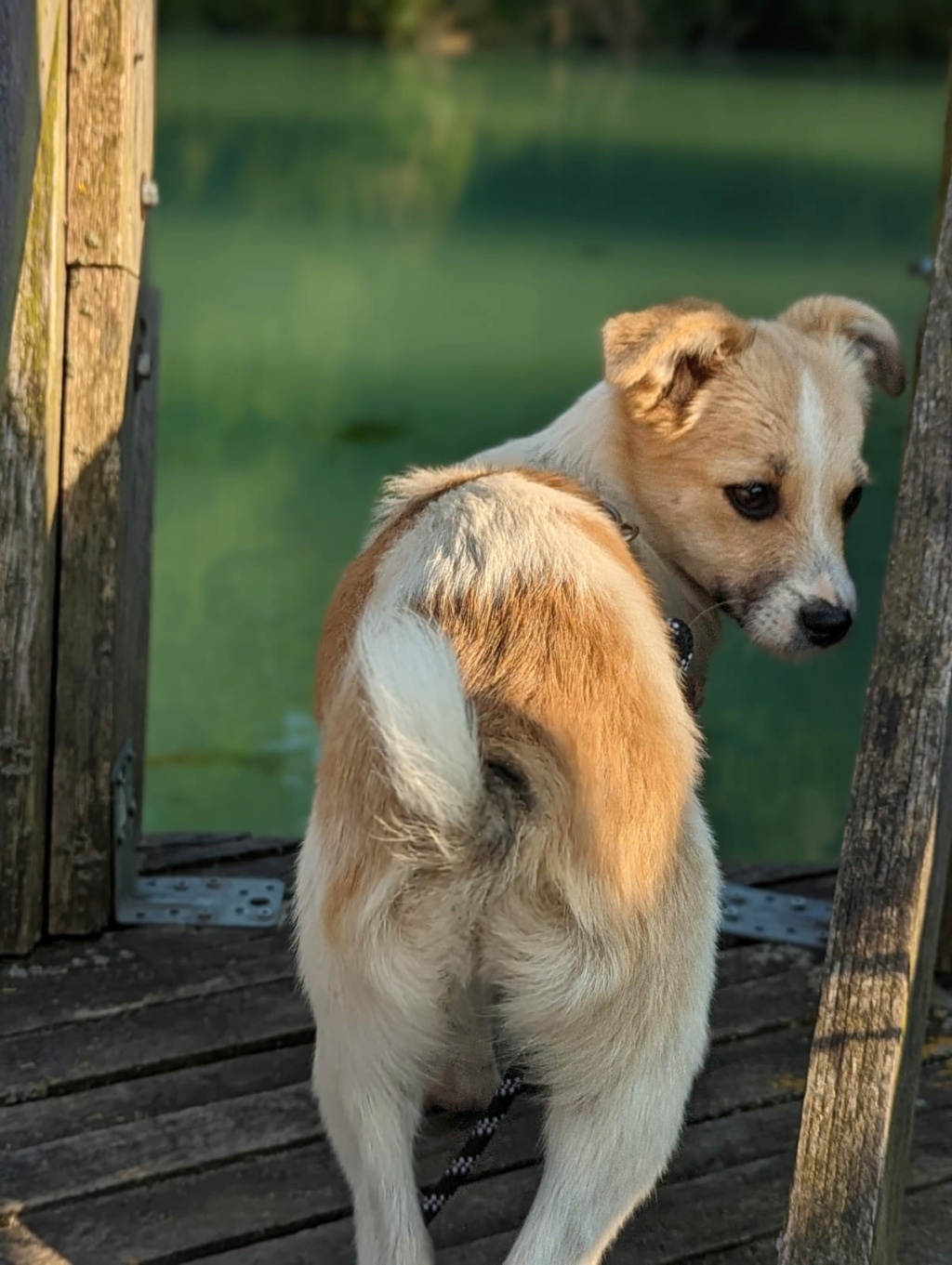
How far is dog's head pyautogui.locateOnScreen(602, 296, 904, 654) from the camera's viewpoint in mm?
2479

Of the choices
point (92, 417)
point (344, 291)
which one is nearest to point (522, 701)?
point (92, 417)

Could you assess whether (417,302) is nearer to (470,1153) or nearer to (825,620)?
(825,620)

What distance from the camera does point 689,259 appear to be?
12898 millimetres

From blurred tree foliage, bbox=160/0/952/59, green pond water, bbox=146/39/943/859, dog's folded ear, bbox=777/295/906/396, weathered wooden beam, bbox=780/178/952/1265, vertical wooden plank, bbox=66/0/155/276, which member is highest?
blurred tree foliage, bbox=160/0/952/59

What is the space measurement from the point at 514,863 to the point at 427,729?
187 mm

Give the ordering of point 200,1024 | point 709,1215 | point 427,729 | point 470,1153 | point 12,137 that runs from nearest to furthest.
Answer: point 427,729
point 12,137
point 470,1153
point 709,1215
point 200,1024

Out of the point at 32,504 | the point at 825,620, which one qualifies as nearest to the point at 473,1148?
the point at 825,620

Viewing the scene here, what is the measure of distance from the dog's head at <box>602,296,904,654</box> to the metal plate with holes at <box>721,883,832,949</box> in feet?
2.57

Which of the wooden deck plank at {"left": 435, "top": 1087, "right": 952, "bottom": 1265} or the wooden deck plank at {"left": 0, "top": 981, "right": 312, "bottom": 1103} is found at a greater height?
the wooden deck plank at {"left": 435, "top": 1087, "right": 952, "bottom": 1265}

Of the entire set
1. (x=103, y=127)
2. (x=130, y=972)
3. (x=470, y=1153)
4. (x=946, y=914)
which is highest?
(x=103, y=127)

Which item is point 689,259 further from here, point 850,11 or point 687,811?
point 850,11

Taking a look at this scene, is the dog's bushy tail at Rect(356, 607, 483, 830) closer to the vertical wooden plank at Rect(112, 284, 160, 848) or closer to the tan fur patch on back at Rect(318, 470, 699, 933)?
the tan fur patch on back at Rect(318, 470, 699, 933)

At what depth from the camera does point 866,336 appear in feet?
9.18


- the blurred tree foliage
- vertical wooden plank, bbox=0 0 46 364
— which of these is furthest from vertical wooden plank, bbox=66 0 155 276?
the blurred tree foliage
